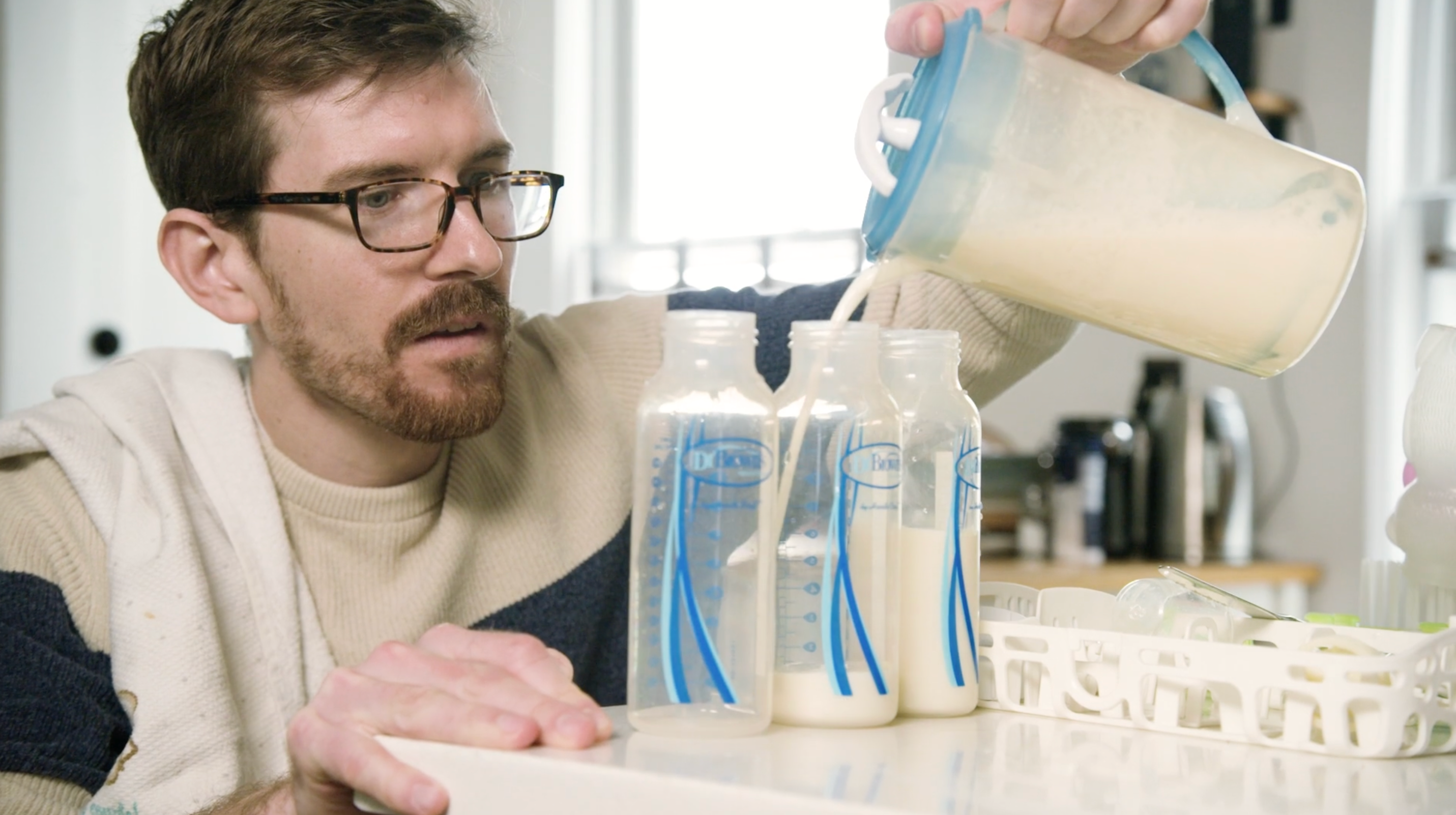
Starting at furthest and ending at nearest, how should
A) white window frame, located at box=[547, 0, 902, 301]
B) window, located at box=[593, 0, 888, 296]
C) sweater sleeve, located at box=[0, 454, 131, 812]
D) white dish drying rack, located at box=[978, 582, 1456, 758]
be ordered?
white window frame, located at box=[547, 0, 902, 301], window, located at box=[593, 0, 888, 296], sweater sleeve, located at box=[0, 454, 131, 812], white dish drying rack, located at box=[978, 582, 1456, 758]

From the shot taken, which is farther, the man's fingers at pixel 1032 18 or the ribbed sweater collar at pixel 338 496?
the ribbed sweater collar at pixel 338 496

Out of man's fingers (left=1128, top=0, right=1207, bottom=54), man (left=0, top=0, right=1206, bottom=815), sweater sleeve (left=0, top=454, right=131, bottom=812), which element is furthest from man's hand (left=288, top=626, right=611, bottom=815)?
man's fingers (left=1128, top=0, right=1207, bottom=54)

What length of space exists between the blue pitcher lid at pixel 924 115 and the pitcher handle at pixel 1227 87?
0.18 metres

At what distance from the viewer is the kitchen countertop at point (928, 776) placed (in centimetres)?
51

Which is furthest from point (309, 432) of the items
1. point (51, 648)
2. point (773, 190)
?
point (773, 190)

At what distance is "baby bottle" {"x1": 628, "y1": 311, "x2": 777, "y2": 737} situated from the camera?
0.62 meters

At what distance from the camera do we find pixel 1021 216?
0.66 metres

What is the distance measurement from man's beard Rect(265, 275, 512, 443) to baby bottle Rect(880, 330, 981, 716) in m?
0.55

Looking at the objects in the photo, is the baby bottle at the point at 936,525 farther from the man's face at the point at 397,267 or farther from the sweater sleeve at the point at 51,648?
the sweater sleeve at the point at 51,648

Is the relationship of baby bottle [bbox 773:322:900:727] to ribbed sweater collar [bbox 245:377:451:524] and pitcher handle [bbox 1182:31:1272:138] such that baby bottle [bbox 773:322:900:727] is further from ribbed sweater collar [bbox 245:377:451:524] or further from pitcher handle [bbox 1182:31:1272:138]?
ribbed sweater collar [bbox 245:377:451:524]

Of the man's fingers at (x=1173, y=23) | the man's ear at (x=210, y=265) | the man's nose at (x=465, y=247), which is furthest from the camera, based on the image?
the man's ear at (x=210, y=265)

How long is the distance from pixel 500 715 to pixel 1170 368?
2.06 m

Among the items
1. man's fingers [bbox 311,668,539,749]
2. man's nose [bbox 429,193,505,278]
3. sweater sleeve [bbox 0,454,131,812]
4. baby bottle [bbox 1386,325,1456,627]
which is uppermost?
man's nose [bbox 429,193,505,278]

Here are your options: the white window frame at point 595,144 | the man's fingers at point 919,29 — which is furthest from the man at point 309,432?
the white window frame at point 595,144
